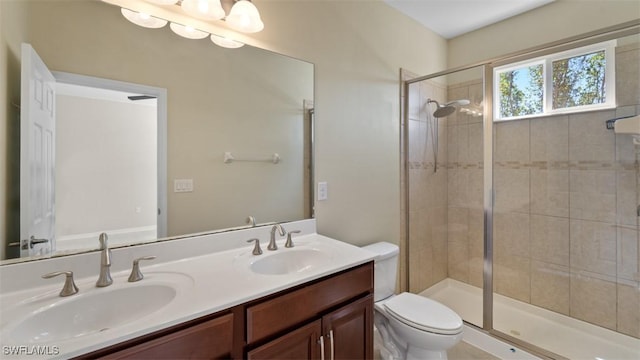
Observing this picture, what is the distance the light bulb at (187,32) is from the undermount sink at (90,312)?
1109 mm

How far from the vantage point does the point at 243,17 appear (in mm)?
1364

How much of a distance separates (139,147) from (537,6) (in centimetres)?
305

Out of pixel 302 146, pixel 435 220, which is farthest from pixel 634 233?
pixel 302 146

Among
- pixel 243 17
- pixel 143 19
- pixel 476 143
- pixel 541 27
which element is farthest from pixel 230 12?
pixel 541 27

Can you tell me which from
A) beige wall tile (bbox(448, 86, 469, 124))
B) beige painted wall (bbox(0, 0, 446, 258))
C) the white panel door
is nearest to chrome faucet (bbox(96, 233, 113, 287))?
the white panel door

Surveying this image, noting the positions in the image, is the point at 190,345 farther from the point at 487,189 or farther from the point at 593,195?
the point at 593,195

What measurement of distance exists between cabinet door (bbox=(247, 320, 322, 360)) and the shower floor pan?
1.67 m

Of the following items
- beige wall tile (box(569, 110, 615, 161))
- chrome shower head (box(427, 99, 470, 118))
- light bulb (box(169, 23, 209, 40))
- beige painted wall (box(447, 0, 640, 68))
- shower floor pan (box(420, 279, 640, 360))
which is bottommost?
shower floor pan (box(420, 279, 640, 360))

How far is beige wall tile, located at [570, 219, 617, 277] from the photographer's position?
1.95 m

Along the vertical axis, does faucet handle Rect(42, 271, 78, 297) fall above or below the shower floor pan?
above

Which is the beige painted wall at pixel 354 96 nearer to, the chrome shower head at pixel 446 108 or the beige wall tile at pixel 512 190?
the chrome shower head at pixel 446 108

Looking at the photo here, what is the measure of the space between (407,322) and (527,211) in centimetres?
156

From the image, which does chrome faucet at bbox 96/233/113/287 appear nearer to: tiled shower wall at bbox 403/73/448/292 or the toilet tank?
the toilet tank

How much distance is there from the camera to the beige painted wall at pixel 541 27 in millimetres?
1933
